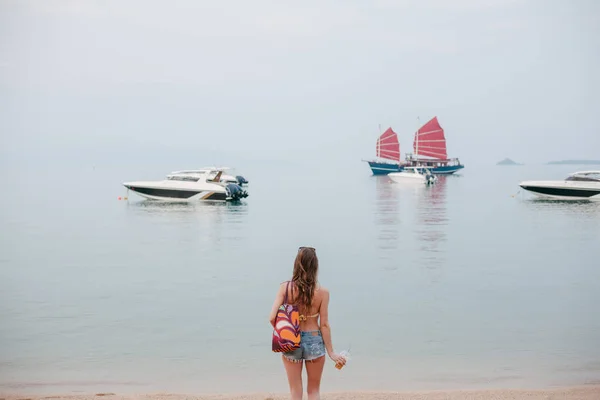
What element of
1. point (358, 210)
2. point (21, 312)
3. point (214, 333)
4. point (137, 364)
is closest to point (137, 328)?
point (214, 333)

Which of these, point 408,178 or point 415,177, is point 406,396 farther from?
point 408,178

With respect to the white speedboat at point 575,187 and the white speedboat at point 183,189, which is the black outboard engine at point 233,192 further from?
the white speedboat at point 575,187

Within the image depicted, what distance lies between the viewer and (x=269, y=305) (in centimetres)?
1223

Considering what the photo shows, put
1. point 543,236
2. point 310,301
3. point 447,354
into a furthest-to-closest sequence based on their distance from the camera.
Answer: point 543,236 → point 447,354 → point 310,301

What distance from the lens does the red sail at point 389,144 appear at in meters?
108

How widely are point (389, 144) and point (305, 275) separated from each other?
105702mm

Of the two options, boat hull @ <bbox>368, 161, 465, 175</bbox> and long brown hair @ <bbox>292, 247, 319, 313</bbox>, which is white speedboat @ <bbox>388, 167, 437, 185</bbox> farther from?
long brown hair @ <bbox>292, 247, 319, 313</bbox>

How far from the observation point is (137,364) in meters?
8.16

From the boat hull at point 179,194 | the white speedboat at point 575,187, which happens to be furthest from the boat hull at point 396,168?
the boat hull at point 179,194

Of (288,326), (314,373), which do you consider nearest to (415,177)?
(314,373)

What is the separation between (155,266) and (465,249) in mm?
9485

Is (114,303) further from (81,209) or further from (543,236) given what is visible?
(81,209)

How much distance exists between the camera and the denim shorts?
4.56 meters

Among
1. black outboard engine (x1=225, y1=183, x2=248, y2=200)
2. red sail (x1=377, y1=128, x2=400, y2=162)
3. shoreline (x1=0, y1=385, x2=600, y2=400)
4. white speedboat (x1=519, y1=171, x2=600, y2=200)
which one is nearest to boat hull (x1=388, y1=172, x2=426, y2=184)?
red sail (x1=377, y1=128, x2=400, y2=162)
